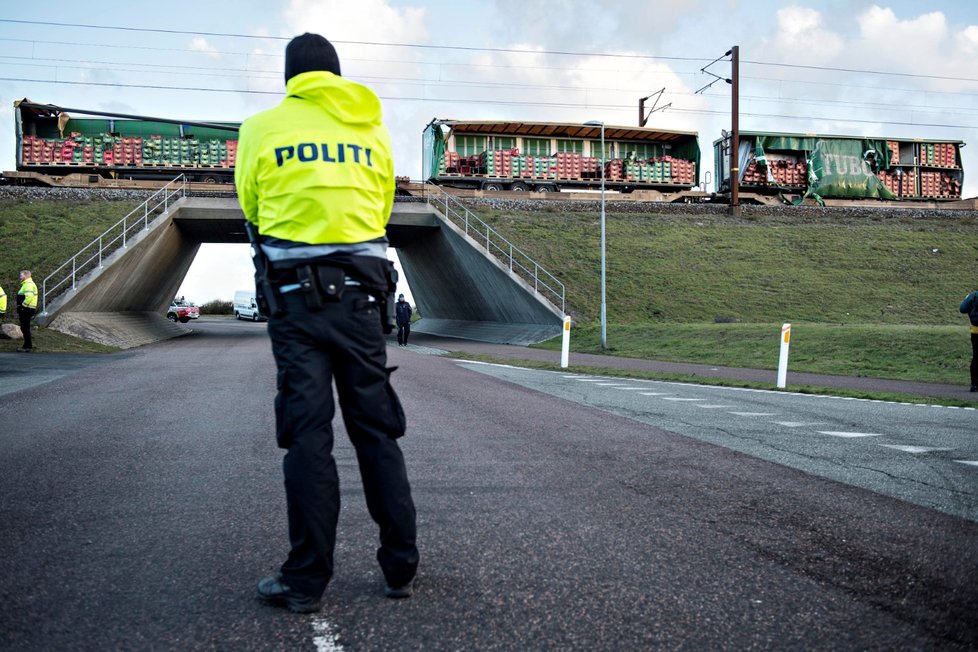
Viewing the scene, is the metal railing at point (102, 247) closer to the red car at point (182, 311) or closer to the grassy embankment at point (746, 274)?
the grassy embankment at point (746, 274)

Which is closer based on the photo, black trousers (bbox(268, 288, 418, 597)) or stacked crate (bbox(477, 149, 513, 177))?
black trousers (bbox(268, 288, 418, 597))

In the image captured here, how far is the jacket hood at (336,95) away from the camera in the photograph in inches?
136

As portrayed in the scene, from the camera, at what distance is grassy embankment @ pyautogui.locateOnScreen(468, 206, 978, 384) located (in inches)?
1030

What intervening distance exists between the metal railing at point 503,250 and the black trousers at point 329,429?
26446mm

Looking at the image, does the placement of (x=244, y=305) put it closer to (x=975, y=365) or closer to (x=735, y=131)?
(x=735, y=131)

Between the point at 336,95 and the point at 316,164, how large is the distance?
1.10ft

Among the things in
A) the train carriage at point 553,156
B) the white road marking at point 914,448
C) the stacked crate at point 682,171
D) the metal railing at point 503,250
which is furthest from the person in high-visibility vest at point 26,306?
the stacked crate at point 682,171

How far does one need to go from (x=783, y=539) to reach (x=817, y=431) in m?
4.54

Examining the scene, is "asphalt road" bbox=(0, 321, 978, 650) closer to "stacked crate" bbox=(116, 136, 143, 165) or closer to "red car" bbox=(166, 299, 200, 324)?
"stacked crate" bbox=(116, 136, 143, 165)

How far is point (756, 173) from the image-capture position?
1737 inches

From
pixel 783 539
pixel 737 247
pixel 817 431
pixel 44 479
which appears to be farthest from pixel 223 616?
pixel 737 247

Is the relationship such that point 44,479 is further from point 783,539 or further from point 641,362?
point 641,362

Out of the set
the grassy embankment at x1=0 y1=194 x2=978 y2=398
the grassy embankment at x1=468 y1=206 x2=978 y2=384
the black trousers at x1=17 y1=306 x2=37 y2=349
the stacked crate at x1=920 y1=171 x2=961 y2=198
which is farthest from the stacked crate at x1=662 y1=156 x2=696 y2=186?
the black trousers at x1=17 y1=306 x2=37 y2=349

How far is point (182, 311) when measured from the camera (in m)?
62.8
